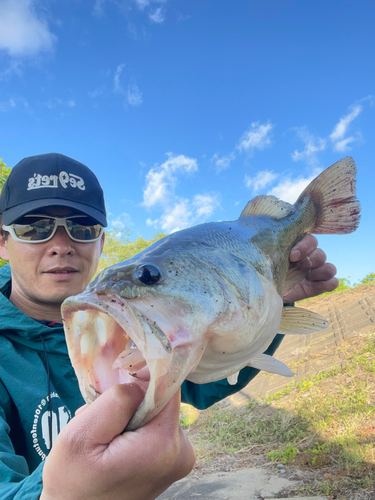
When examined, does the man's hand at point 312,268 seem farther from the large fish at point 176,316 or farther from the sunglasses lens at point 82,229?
the sunglasses lens at point 82,229

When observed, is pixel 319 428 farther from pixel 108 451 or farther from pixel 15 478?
pixel 108 451

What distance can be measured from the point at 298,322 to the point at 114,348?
1204 mm

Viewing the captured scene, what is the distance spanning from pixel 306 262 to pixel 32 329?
2.16 meters

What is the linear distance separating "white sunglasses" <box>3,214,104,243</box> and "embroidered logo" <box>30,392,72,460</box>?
1223 mm

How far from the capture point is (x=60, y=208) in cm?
281

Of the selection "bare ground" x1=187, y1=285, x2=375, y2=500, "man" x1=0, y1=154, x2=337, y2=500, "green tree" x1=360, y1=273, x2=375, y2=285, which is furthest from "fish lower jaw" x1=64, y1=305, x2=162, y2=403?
"green tree" x1=360, y1=273, x2=375, y2=285

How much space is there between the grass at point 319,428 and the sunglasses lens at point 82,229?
3768mm

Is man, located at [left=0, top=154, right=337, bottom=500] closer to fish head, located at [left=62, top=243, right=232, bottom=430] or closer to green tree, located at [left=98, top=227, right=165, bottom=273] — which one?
fish head, located at [left=62, top=243, right=232, bottom=430]

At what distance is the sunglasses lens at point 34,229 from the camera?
2.71 meters

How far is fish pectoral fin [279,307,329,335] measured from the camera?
193 cm

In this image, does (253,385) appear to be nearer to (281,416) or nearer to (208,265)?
(281,416)

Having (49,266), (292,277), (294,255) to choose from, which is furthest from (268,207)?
(49,266)

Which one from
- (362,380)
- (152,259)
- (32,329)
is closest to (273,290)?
(152,259)

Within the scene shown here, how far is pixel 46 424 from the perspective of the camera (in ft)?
7.90
